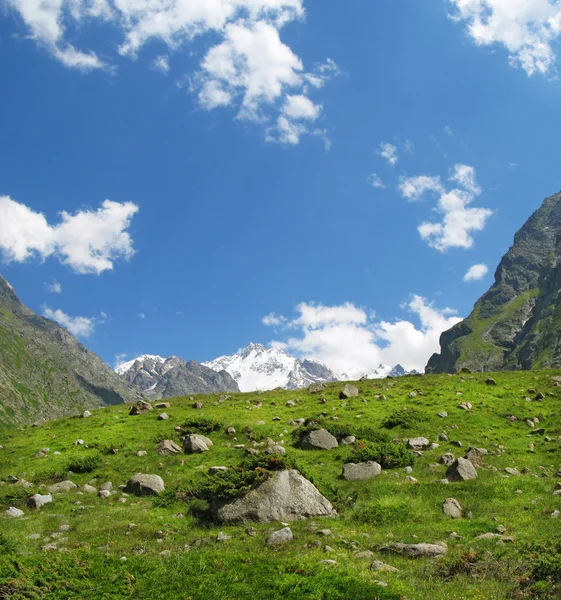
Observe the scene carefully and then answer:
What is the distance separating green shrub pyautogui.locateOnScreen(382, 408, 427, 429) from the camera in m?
35.6

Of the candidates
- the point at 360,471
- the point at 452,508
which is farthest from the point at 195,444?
the point at 452,508

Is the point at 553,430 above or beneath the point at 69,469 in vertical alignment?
above

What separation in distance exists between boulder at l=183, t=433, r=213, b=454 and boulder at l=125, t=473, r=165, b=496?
5.40 meters

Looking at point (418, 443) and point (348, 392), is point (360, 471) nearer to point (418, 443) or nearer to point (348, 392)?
point (418, 443)

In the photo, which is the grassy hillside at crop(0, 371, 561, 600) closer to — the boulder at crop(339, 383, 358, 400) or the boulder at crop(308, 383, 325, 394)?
the boulder at crop(339, 383, 358, 400)

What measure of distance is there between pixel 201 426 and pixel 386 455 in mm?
14973

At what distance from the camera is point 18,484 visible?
2692cm

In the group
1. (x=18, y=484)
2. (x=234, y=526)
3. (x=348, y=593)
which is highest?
(x=18, y=484)

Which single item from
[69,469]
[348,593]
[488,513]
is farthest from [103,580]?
[69,469]

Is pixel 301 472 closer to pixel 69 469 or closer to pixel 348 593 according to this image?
pixel 348 593

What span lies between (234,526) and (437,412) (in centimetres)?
2400

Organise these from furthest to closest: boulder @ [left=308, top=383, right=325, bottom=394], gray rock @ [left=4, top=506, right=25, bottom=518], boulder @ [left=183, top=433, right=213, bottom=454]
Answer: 1. boulder @ [left=308, top=383, right=325, bottom=394]
2. boulder @ [left=183, top=433, right=213, bottom=454]
3. gray rock @ [left=4, top=506, right=25, bottom=518]

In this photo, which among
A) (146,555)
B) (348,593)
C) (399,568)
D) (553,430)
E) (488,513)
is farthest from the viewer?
(553,430)

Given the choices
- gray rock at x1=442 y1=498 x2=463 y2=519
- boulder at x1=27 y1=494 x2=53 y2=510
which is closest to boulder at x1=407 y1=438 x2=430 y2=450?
gray rock at x1=442 y1=498 x2=463 y2=519
